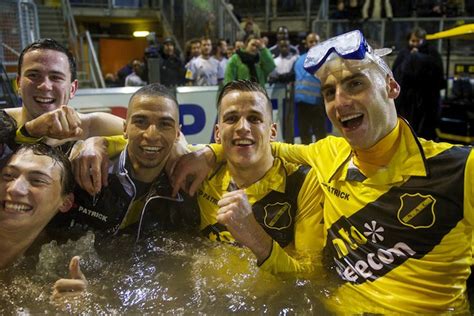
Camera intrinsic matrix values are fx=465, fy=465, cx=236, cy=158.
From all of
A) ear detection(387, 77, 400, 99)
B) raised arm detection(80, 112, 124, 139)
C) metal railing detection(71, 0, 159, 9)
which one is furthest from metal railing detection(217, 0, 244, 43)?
ear detection(387, 77, 400, 99)

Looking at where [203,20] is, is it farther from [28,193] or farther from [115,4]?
[28,193]

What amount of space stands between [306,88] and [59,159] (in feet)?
16.9

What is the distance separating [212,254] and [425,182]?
1369mm

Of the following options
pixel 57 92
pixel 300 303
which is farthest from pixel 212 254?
pixel 57 92

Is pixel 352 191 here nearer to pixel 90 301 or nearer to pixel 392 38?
pixel 90 301

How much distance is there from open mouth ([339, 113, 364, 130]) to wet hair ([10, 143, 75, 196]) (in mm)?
1685

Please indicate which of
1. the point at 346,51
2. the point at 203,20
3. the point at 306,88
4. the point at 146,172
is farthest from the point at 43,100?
the point at 203,20

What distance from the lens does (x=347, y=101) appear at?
7.72ft

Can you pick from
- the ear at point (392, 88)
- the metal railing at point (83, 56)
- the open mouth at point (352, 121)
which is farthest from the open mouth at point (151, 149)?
the metal railing at point (83, 56)

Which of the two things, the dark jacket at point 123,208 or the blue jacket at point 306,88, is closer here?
the dark jacket at point 123,208

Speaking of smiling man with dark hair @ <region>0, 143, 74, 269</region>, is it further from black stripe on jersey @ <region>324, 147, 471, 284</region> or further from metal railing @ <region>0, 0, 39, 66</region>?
metal railing @ <region>0, 0, 39, 66</region>

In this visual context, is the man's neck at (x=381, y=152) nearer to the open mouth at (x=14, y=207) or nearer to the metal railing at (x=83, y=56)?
the open mouth at (x=14, y=207)

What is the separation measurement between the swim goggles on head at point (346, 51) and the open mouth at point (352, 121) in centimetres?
30

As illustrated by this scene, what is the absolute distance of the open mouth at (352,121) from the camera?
236cm
